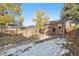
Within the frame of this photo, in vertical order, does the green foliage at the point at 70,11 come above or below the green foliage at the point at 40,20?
above

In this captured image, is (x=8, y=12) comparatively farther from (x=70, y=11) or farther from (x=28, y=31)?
(x=70, y=11)

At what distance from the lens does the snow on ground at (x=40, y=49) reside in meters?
1.80

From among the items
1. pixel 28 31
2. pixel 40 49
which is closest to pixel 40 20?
pixel 28 31

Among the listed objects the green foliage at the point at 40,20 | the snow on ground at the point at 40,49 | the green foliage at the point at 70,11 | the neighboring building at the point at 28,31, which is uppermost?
the green foliage at the point at 70,11

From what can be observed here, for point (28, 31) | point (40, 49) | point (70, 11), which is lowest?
point (40, 49)

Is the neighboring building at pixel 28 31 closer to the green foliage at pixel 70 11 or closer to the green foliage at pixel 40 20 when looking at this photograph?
the green foliage at pixel 40 20

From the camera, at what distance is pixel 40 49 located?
5.93 ft

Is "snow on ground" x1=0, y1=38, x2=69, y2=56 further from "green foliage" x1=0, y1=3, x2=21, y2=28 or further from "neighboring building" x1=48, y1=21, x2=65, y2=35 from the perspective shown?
"green foliage" x1=0, y1=3, x2=21, y2=28

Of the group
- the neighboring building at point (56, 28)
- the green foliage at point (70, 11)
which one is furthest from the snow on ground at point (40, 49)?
the green foliage at point (70, 11)

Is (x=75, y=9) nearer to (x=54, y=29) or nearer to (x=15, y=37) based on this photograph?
(x=54, y=29)

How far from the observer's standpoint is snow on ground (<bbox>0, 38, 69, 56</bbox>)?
5.92 ft

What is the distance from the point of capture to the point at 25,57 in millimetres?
1803

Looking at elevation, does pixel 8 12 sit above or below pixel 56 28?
above

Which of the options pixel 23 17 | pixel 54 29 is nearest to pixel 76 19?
pixel 54 29
